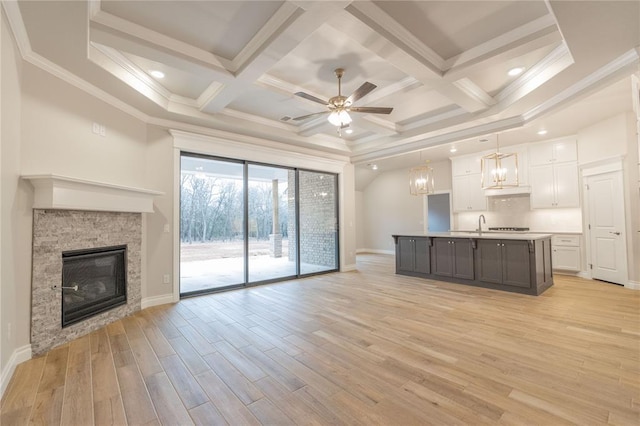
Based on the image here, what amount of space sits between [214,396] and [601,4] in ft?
14.0

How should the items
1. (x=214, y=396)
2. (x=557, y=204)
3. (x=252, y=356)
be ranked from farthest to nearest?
(x=557, y=204), (x=252, y=356), (x=214, y=396)

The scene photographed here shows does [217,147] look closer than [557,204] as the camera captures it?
Yes

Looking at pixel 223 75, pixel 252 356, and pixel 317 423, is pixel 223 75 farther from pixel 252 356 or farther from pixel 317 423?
pixel 317 423

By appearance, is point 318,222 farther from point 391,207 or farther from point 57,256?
point 57,256

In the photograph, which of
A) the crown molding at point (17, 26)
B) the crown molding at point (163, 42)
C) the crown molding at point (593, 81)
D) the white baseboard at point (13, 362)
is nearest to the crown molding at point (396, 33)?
the crown molding at point (163, 42)

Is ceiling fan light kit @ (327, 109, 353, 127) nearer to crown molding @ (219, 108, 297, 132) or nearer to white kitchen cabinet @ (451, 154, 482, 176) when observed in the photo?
crown molding @ (219, 108, 297, 132)

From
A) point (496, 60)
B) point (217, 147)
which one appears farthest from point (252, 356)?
point (496, 60)

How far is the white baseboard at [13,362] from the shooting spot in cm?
220

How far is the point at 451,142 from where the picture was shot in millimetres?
5902

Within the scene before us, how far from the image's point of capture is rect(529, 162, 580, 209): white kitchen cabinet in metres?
6.09

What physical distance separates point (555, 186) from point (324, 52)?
617 cm

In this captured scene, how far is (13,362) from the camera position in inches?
97.9

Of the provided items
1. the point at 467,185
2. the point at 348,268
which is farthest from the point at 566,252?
the point at 348,268

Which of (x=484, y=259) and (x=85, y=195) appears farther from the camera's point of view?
(x=484, y=259)
